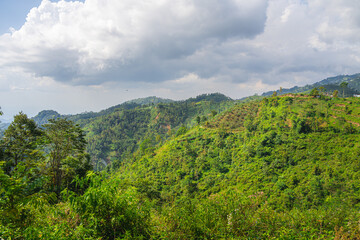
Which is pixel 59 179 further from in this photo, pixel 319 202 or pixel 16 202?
pixel 319 202

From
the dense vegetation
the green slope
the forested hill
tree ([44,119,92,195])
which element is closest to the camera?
the dense vegetation

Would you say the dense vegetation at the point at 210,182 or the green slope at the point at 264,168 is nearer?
the dense vegetation at the point at 210,182

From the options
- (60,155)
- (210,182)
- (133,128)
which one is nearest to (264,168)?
(210,182)

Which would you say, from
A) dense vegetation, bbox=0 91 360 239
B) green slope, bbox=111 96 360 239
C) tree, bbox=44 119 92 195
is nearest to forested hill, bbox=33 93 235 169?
dense vegetation, bbox=0 91 360 239

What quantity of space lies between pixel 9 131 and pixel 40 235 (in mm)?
21523

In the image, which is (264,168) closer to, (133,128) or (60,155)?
(60,155)

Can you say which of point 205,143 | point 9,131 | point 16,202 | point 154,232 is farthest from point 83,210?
point 205,143

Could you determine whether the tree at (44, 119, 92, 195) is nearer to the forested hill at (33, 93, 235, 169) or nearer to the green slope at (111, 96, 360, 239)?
the green slope at (111, 96, 360, 239)

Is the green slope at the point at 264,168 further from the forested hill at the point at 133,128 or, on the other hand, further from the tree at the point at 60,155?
the forested hill at the point at 133,128

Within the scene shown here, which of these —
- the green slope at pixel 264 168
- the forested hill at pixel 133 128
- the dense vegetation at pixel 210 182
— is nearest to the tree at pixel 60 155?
the dense vegetation at pixel 210 182

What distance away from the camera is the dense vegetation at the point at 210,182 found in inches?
172

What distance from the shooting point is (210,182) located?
46.0 m

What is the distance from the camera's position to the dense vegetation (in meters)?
4.36

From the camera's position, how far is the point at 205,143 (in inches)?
2512
